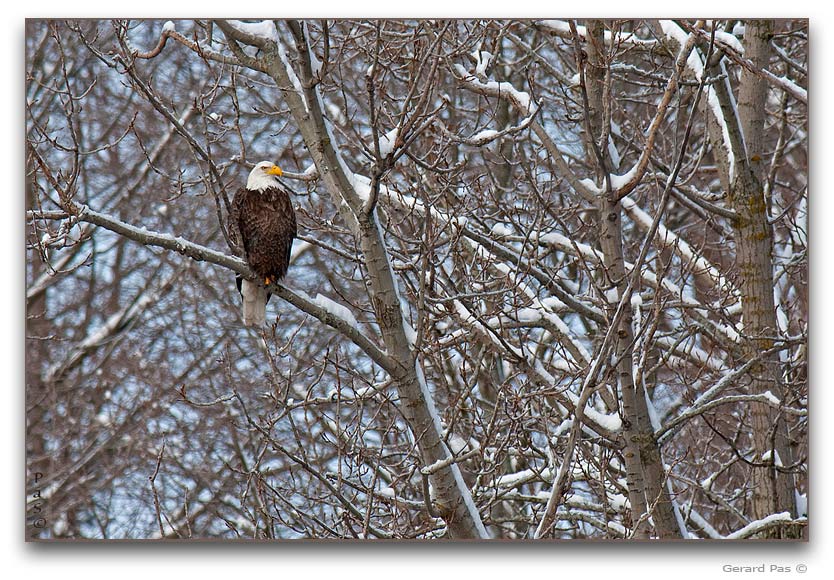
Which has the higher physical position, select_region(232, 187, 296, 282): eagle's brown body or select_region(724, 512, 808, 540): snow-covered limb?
select_region(232, 187, 296, 282): eagle's brown body

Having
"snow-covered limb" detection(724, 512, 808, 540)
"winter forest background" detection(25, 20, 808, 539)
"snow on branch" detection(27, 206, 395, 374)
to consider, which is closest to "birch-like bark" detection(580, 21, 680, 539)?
"winter forest background" detection(25, 20, 808, 539)

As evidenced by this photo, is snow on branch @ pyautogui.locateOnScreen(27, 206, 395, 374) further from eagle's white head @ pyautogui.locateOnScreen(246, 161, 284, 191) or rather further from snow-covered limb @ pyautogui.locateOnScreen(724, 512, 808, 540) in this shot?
snow-covered limb @ pyautogui.locateOnScreen(724, 512, 808, 540)

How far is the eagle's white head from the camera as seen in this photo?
3.41 metres

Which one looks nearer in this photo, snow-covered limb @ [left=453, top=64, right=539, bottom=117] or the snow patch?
→ the snow patch

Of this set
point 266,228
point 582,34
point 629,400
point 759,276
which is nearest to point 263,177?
point 266,228

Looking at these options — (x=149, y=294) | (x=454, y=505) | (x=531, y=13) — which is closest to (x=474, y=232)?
(x=531, y=13)

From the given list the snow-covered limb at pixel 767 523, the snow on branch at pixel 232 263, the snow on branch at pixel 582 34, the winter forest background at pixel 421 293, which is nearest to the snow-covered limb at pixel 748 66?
the winter forest background at pixel 421 293

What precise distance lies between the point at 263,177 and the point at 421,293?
91 cm

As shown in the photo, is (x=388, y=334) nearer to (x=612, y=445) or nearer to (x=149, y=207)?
(x=612, y=445)

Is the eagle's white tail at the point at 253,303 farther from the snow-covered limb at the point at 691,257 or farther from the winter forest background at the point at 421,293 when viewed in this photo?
the snow-covered limb at the point at 691,257

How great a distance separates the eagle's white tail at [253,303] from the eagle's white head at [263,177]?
301 mm

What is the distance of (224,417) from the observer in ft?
13.0

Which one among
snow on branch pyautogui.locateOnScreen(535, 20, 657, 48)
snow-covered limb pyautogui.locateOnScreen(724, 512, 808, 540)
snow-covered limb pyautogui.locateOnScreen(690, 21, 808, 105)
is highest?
snow on branch pyautogui.locateOnScreen(535, 20, 657, 48)

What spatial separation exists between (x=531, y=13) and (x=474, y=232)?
2.69 ft
